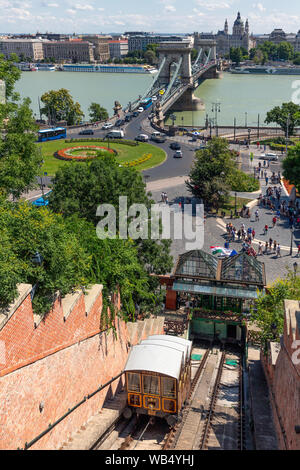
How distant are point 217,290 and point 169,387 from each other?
1000 cm

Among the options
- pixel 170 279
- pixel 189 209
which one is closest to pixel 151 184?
pixel 189 209

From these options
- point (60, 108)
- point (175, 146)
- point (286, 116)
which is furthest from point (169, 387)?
point (60, 108)

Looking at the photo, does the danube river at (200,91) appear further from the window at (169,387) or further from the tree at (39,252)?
the tree at (39,252)

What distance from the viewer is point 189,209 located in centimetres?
4009

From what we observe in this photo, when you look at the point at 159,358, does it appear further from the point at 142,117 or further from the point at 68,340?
the point at 142,117

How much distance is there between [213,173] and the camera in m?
40.8

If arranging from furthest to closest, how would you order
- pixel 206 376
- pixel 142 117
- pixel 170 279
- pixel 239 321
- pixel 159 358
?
pixel 142 117 → pixel 170 279 → pixel 239 321 → pixel 206 376 → pixel 159 358

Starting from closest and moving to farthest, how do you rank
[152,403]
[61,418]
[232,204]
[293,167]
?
[61,418] < [152,403] < [293,167] < [232,204]

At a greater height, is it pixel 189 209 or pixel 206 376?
pixel 189 209

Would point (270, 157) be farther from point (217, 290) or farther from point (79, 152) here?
point (217, 290)

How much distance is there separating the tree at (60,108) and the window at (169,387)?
69.8 m

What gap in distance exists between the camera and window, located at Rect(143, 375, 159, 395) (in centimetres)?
1511

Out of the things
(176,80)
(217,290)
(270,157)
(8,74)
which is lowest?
(217,290)
